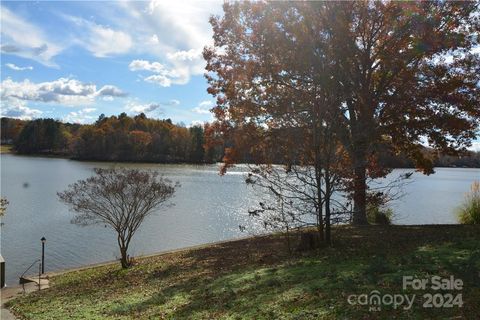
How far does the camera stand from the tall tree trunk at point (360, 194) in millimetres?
13734

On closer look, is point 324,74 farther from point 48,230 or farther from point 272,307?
point 48,230

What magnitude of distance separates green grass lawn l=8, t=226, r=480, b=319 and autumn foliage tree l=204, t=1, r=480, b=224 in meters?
2.49

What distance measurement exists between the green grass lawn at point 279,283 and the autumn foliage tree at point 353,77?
2.49m

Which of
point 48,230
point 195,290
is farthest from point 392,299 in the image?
point 48,230

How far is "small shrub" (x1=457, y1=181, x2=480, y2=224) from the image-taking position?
58.0 feet

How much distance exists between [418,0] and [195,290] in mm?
12574

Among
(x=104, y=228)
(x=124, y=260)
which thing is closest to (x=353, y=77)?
(x=124, y=260)

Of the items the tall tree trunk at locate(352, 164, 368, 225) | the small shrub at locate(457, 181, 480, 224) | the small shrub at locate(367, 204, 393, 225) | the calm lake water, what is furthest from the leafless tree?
the small shrub at locate(457, 181, 480, 224)

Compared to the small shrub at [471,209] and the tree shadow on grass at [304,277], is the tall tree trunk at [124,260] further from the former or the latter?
the small shrub at [471,209]

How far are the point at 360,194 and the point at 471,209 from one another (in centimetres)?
567

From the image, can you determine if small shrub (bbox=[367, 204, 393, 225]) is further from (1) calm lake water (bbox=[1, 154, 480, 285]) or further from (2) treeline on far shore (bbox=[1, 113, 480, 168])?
(2) treeline on far shore (bbox=[1, 113, 480, 168])

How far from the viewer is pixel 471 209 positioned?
18.0 m

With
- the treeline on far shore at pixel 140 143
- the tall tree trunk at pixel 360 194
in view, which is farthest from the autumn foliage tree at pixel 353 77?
the treeline on far shore at pixel 140 143

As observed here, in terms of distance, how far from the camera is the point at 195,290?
9.66 metres
